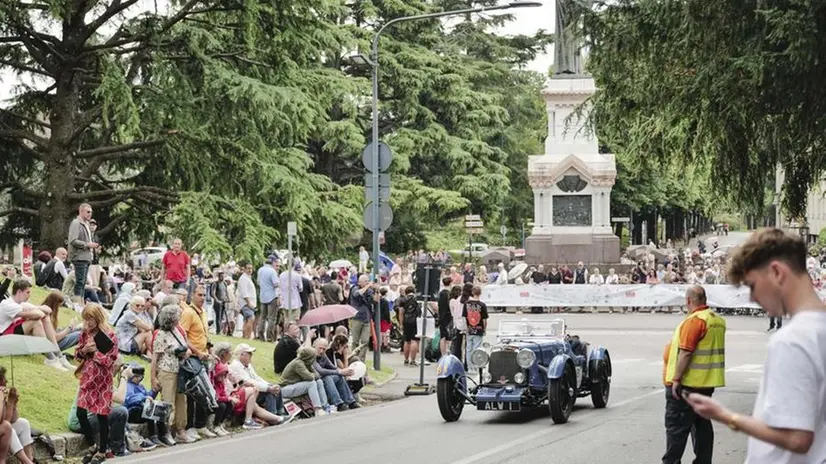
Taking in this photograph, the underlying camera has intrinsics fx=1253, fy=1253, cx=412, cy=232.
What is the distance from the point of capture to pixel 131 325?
19.2 m

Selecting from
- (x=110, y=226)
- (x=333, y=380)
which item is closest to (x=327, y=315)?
(x=333, y=380)

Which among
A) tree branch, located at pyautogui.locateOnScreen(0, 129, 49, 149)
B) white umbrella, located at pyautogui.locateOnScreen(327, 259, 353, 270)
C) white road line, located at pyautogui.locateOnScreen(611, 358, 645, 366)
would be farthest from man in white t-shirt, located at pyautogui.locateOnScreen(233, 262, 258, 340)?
white umbrella, located at pyautogui.locateOnScreen(327, 259, 353, 270)

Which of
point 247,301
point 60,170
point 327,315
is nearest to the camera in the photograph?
point 327,315

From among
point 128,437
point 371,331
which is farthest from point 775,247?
point 371,331

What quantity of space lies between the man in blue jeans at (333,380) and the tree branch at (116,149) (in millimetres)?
10209

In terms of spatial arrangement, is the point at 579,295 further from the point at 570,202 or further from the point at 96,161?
the point at 96,161

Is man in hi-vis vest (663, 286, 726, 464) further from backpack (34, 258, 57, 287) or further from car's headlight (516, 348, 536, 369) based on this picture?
backpack (34, 258, 57, 287)

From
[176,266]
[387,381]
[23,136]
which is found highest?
[23,136]

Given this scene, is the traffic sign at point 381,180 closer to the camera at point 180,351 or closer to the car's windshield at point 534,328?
the car's windshield at point 534,328

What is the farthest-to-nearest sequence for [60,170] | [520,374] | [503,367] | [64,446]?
[60,170], [503,367], [520,374], [64,446]

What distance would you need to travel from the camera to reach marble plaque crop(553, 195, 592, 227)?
174 feet

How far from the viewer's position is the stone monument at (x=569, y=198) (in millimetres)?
52594

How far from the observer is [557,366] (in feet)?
55.0

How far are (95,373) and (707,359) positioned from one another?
6.74 m
